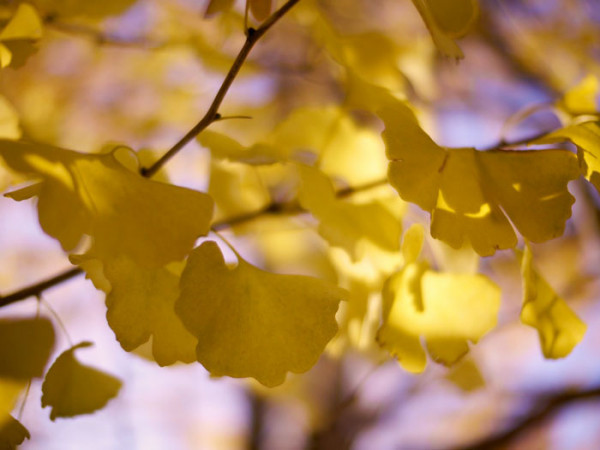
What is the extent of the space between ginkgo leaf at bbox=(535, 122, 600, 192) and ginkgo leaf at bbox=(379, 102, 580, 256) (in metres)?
0.01

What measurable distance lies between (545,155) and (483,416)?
1833mm

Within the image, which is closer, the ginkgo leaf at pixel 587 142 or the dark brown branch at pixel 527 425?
the ginkgo leaf at pixel 587 142

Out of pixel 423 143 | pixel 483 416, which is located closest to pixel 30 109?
pixel 423 143

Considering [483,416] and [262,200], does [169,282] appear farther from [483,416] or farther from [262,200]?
[483,416]

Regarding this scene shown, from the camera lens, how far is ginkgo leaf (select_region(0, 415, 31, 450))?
1.22 feet

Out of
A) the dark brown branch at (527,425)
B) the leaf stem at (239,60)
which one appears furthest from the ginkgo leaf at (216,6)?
the dark brown branch at (527,425)

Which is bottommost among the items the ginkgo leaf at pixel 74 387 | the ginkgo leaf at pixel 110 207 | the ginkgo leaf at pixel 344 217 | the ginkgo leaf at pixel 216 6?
the ginkgo leaf at pixel 74 387

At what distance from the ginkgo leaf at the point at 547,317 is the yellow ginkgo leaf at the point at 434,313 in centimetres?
4

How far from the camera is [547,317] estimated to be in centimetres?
45

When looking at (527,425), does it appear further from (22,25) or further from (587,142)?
(22,25)

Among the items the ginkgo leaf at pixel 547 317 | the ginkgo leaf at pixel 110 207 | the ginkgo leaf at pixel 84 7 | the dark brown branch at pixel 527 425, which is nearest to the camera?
the ginkgo leaf at pixel 110 207

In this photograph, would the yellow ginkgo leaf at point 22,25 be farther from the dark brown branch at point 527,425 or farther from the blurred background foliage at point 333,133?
the dark brown branch at point 527,425

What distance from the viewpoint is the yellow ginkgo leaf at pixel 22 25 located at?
403mm

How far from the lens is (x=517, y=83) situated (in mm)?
1644
